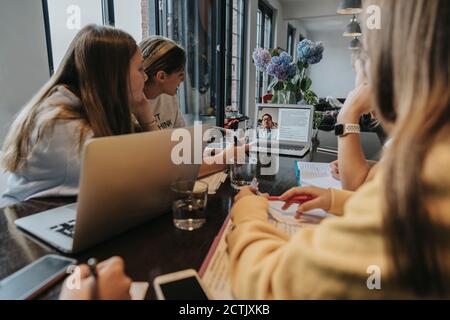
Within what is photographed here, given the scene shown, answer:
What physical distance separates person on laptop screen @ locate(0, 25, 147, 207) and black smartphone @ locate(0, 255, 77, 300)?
0.36 m

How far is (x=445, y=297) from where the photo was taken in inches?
13.5

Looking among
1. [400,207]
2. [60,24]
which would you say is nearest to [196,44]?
[60,24]

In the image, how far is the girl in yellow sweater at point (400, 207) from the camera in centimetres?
32

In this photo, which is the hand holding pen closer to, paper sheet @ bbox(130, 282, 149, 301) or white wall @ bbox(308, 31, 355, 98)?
paper sheet @ bbox(130, 282, 149, 301)

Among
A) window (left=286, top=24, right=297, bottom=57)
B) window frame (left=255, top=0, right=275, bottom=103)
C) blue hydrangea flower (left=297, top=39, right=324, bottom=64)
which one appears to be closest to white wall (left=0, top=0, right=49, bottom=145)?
blue hydrangea flower (left=297, top=39, right=324, bottom=64)

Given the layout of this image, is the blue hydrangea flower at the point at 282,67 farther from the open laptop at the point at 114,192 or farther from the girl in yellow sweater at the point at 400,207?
the girl in yellow sweater at the point at 400,207

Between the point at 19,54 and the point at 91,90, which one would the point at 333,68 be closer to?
the point at 19,54

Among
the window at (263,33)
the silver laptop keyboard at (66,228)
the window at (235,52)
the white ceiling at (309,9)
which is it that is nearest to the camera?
the silver laptop keyboard at (66,228)

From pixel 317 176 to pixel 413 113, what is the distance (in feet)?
2.44

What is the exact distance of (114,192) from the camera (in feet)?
1.83

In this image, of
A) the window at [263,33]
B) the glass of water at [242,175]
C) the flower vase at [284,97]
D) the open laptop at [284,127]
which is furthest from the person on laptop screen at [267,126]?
the window at [263,33]

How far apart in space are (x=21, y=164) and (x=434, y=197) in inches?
41.0
